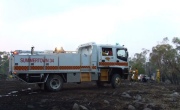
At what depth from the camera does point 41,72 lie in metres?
16.3

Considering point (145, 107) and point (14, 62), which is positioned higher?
point (14, 62)

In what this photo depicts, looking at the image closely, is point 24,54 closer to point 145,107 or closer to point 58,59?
point 58,59

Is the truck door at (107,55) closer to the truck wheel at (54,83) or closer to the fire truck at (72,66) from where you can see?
Result: the fire truck at (72,66)

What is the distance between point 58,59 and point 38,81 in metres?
1.78

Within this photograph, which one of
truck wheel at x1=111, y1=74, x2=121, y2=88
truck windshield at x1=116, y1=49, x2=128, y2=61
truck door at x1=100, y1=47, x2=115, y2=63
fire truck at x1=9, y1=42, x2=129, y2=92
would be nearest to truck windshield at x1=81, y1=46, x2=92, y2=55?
fire truck at x1=9, y1=42, x2=129, y2=92

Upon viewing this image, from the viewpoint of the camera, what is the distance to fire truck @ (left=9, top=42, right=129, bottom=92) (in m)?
15.8

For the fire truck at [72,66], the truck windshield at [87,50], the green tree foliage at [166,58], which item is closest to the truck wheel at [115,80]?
the fire truck at [72,66]

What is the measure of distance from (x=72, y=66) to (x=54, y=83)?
152 centimetres

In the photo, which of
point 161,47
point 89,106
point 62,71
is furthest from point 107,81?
point 161,47

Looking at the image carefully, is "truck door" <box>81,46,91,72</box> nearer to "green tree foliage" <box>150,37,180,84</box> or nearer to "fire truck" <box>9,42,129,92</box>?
"fire truck" <box>9,42,129,92</box>

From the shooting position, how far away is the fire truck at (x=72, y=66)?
15838 mm

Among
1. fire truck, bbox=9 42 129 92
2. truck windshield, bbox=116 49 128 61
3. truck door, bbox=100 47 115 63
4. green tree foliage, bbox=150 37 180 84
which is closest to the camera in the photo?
fire truck, bbox=9 42 129 92

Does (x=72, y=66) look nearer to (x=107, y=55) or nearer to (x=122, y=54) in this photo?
(x=107, y=55)

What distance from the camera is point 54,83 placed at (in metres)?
17.0
